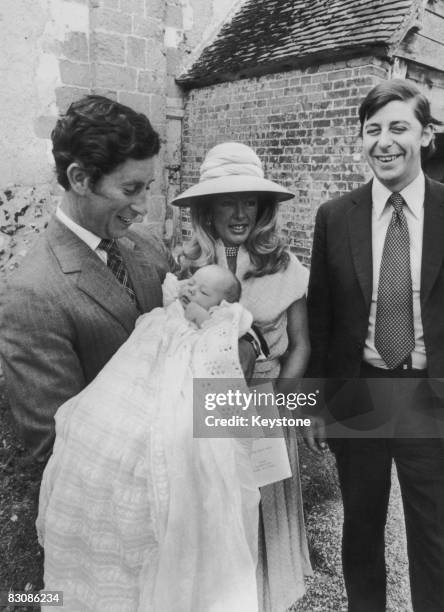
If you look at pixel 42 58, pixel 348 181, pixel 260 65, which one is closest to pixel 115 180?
pixel 348 181

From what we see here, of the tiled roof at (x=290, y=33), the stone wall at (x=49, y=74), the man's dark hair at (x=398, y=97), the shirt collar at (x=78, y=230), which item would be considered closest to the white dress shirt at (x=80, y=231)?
the shirt collar at (x=78, y=230)

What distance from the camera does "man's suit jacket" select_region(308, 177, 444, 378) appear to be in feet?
6.66

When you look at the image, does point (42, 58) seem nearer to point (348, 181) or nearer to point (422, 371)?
point (348, 181)

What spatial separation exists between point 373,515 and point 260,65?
4.72 m

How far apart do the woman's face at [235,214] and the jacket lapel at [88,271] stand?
1.92 ft

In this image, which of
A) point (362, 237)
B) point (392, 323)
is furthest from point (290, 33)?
point (392, 323)

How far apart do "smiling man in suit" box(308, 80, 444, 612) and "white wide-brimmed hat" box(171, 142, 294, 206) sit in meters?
0.41

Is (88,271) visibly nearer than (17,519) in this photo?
Yes

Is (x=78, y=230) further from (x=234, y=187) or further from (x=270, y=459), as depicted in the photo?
(x=270, y=459)

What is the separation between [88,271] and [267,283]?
775 millimetres

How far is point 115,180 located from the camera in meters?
1.72

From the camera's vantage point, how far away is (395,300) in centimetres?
208

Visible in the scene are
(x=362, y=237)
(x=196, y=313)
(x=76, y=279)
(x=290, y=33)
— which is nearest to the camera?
(x=76, y=279)

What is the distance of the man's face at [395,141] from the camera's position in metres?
2.05
